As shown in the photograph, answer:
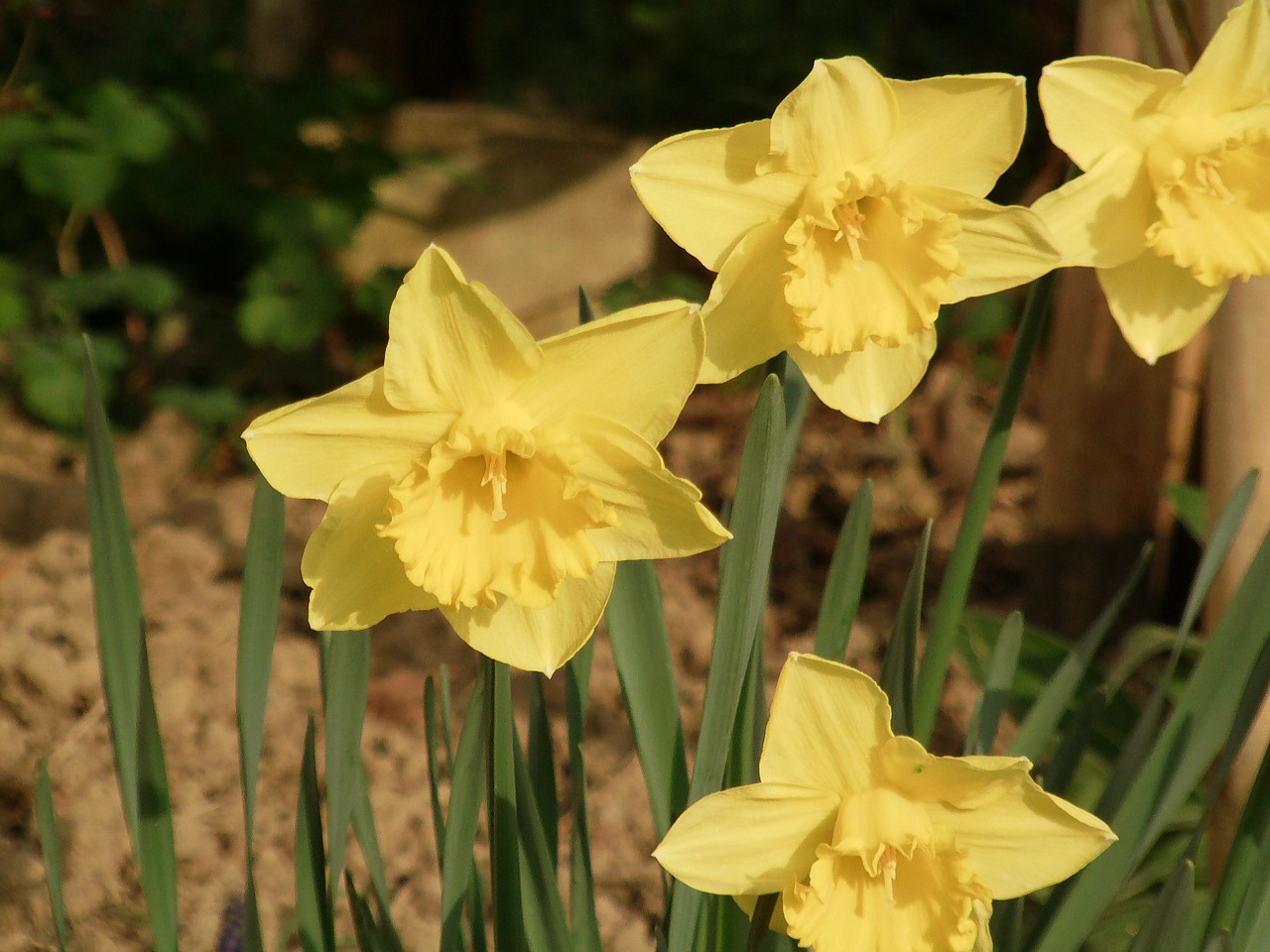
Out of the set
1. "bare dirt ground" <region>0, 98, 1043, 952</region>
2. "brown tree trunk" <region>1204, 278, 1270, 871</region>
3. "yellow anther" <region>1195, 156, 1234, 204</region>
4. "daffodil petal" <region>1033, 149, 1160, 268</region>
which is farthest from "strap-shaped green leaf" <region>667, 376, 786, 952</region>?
"brown tree trunk" <region>1204, 278, 1270, 871</region>

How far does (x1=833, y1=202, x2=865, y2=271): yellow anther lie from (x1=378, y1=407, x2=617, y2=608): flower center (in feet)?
0.87

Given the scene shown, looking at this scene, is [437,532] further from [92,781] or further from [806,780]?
[92,781]

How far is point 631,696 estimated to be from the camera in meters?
0.96

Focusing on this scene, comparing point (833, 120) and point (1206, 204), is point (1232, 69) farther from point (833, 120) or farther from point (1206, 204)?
point (833, 120)

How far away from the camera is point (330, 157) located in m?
3.08

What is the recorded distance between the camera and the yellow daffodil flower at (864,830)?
815 millimetres

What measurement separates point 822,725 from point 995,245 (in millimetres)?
378

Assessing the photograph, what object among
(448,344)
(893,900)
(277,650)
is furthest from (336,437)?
(277,650)

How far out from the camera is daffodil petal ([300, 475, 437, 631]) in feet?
2.66

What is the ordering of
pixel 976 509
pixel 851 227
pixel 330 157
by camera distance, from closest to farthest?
1. pixel 851 227
2. pixel 976 509
3. pixel 330 157

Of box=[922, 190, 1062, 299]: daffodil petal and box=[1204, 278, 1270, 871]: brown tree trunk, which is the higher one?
box=[922, 190, 1062, 299]: daffodil petal

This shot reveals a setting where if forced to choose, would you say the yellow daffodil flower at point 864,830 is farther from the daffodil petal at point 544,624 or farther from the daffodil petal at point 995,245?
the daffodil petal at point 995,245

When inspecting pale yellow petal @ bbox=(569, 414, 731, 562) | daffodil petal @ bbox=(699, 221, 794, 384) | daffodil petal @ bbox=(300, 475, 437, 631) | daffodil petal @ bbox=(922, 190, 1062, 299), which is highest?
daffodil petal @ bbox=(922, 190, 1062, 299)

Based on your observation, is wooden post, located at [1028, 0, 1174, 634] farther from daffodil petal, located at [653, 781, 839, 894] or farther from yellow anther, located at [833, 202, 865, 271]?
daffodil petal, located at [653, 781, 839, 894]
